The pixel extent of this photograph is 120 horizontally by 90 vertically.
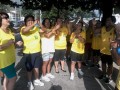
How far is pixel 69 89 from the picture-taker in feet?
20.9

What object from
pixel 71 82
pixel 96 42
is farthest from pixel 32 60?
pixel 96 42

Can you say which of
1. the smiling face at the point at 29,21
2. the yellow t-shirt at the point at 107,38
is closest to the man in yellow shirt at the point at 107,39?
the yellow t-shirt at the point at 107,38

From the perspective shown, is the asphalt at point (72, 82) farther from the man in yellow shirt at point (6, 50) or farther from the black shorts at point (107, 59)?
the man in yellow shirt at point (6, 50)

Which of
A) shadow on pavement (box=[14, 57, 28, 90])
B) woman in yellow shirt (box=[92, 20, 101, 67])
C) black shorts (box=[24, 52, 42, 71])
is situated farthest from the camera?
woman in yellow shirt (box=[92, 20, 101, 67])

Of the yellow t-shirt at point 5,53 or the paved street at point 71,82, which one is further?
the paved street at point 71,82

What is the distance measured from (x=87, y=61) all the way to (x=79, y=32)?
2.52m

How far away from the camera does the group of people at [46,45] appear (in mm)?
4930

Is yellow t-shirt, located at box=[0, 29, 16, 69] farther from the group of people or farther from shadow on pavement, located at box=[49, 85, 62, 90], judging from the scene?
shadow on pavement, located at box=[49, 85, 62, 90]

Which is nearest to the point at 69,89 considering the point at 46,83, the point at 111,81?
the point at 46,83

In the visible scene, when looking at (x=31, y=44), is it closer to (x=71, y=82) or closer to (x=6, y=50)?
(x=6, y=50)

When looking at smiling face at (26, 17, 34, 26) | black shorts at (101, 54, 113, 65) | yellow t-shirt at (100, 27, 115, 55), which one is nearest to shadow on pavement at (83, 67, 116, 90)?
black shorts at (101, 54, 113, 65)

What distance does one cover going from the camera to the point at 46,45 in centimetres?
701

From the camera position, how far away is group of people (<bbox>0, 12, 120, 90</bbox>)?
16.2 feet

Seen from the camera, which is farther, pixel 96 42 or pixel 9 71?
pixel 96 42
